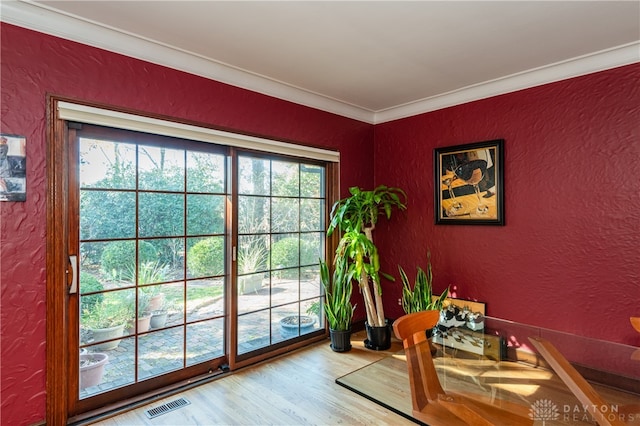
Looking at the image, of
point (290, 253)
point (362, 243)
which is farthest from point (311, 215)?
point (362, 243)

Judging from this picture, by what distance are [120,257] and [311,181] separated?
1.97m

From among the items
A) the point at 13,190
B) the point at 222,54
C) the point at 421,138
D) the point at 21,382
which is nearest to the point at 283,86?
the point at 222,54

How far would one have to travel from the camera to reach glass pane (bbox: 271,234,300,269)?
3422 millimetres

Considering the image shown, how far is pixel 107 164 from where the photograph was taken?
2430mm

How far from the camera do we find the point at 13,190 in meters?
2.03

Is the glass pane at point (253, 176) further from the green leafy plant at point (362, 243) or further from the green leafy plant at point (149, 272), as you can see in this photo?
the green leafy plant at point (149, 272)

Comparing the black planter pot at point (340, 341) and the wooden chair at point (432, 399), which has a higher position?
the wooden chair at point (432, 399)

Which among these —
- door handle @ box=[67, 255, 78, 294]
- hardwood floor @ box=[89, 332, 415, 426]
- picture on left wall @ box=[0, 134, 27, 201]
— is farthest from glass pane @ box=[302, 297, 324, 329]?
picture on left wall @ box=[0, 134, 27, 201]

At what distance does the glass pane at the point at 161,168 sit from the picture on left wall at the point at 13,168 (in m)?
0.67

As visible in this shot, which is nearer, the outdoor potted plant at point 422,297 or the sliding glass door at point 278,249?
the sliding glass door at point 278,249

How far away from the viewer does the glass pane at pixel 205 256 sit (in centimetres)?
286

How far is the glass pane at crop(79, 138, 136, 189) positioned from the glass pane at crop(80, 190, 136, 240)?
0.07 metres

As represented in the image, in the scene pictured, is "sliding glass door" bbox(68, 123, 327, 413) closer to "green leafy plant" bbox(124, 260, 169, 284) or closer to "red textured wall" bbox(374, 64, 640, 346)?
"green leafy plant" bbox(124, 260, 169, 284)

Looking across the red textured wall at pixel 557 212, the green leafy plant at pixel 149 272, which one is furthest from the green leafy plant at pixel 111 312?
the red textured wall at pixel 557 212
